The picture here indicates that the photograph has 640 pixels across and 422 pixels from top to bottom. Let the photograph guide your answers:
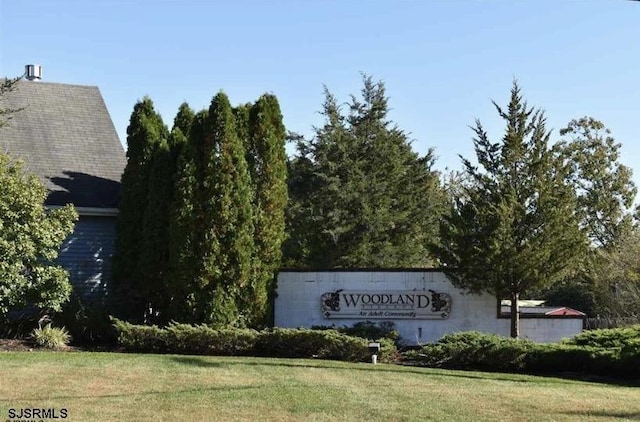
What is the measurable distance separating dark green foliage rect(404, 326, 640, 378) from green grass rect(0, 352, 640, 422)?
2.88ft

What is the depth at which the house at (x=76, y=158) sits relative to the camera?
18906 millimetres

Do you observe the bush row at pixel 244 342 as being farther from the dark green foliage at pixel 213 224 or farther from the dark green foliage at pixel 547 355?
the dark green foliage at pixel 547 355

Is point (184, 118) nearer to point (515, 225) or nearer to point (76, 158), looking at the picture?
point (76, 158)

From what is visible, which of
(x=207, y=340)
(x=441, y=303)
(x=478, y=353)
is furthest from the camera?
(x=441, y=303)

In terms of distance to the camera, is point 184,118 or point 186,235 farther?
point 184,118

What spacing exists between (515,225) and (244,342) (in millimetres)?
6524

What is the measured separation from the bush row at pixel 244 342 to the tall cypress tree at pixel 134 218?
109 inches

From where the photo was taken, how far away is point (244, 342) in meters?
14.8

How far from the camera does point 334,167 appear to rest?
92.2ft

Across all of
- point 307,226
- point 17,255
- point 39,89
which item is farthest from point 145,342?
point 307,226

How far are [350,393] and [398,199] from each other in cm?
2008

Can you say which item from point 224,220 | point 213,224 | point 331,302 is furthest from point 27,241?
point 331,302

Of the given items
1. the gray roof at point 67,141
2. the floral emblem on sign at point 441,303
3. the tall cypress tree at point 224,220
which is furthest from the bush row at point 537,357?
the gray roof at point 67,141

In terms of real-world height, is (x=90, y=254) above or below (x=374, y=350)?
above
